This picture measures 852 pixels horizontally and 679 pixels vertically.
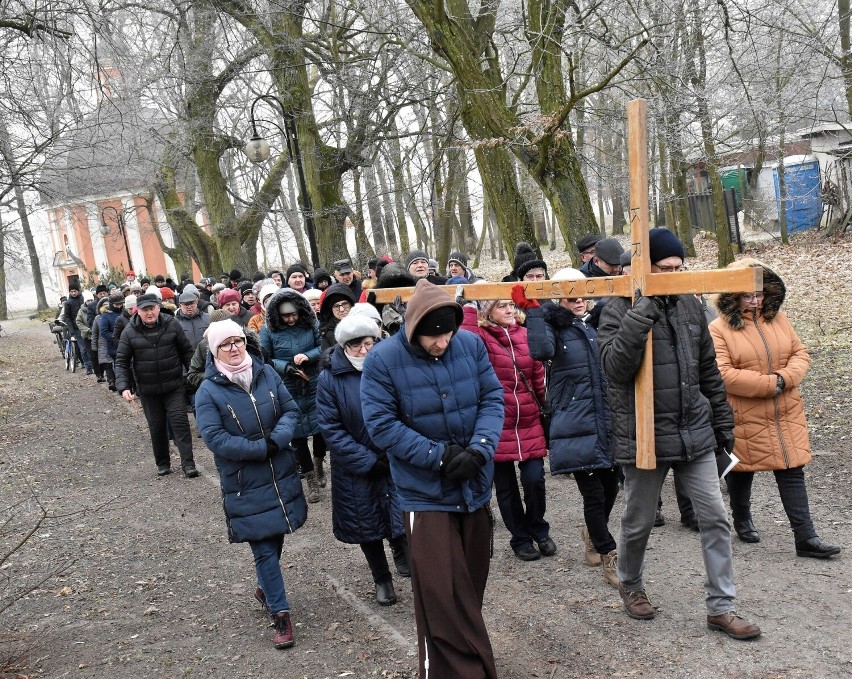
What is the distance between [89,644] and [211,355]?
199 cm

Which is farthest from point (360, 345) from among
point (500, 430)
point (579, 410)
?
point (500, 430)

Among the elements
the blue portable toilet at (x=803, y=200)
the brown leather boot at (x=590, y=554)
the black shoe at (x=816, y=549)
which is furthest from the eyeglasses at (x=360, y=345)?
the blue portable toilet at (x=803, y=200)

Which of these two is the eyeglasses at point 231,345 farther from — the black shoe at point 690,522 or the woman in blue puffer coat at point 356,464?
the black shoe at point 690,522

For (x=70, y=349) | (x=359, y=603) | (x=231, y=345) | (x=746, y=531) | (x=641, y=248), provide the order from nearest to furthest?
(x=641, y=248) < (x=231, y=345) < (x=359, y=603) < (x=746, y=531) < (x=70, y=349)

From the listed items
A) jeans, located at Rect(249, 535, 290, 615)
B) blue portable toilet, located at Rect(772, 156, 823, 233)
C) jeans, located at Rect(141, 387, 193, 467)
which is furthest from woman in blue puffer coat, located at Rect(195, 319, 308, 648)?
blue portable toilet, located at Rect(772, 156, 823, 233)

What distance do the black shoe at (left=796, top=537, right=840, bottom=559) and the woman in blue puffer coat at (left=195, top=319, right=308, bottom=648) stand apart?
10.4 ft

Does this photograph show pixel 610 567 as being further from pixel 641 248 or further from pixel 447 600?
pixel 641 248

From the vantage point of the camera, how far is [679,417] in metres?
4.57

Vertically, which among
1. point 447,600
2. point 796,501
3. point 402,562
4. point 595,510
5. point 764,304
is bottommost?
point 402,562

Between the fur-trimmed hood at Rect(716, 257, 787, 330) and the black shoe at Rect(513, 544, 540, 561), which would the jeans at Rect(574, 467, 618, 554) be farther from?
the fur-trimmed hood at Rect(716, 257, 787, 330)

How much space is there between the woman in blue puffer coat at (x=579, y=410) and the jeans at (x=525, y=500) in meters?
0.40

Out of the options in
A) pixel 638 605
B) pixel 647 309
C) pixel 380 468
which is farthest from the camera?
pixel 380 468

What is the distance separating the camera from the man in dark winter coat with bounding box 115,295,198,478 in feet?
32.0

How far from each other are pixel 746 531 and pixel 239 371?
11.7 feet
